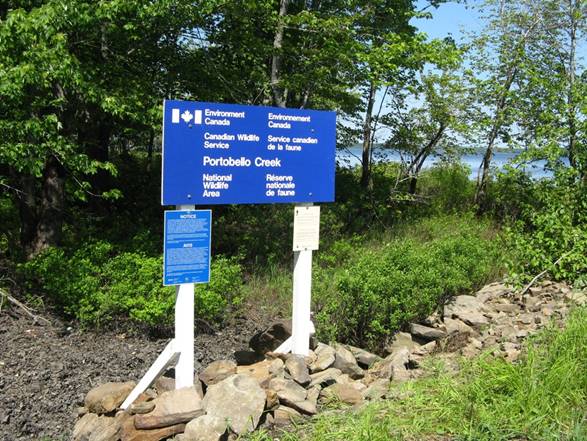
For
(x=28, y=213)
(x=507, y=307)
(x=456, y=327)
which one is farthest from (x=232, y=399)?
(x=28, y=213)

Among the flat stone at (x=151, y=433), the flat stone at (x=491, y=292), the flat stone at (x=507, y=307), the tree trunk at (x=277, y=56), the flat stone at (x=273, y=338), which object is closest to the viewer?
the flat stone at (x=151, y=433)

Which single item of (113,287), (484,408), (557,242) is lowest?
(484,408)

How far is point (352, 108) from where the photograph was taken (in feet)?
45.4

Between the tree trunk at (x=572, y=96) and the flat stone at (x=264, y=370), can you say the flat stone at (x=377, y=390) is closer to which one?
the flat stone at (x=264, y=370)

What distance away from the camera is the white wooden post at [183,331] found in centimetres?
442

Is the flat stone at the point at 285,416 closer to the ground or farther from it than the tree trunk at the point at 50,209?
closer to the ground

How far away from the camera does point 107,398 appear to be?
4.43 metres

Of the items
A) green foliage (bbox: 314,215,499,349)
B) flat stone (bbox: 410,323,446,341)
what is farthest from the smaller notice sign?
flat stone (bbox: 410,323,446,341)

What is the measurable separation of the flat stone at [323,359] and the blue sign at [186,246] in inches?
50.3

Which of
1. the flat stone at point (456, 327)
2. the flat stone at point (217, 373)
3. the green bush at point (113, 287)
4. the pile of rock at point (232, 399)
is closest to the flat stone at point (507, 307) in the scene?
the flat stone at point (456, 327)

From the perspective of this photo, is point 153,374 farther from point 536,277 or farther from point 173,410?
point 536,277

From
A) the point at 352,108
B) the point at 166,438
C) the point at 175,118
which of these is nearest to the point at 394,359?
the point at 166,438

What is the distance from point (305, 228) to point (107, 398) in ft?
6.89

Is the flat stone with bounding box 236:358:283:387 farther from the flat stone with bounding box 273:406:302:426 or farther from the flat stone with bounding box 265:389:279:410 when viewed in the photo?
the flat stone with bounding box 273:406:302:426
